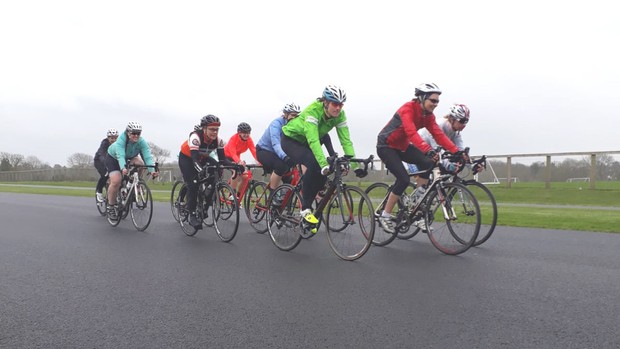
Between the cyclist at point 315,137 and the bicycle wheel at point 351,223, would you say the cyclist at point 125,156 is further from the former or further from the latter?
the bicycle wheel at point 351,223

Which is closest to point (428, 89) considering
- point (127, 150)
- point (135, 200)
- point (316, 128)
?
point (316, 128)

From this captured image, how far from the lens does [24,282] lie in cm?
476

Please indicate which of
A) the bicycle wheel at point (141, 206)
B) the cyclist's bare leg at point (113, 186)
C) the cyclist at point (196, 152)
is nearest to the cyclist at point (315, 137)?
the cyclist at point (196, 152)

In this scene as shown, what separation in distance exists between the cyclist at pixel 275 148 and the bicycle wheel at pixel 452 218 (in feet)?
8.75

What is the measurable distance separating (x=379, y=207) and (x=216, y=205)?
8.75 feet

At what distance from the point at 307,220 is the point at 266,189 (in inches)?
115

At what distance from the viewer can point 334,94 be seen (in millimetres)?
5977

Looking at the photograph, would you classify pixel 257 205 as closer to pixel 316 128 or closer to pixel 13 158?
pixel 316 128

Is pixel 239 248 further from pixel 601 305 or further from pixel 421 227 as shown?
pixel 601 305

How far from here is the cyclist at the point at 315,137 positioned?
19.6 ft

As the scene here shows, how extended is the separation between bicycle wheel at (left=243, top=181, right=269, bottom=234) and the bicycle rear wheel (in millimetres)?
2109

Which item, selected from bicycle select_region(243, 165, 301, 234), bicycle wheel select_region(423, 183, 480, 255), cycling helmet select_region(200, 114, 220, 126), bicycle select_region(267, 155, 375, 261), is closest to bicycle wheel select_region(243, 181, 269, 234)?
bicycle select_region(243, 165, 301, 234)

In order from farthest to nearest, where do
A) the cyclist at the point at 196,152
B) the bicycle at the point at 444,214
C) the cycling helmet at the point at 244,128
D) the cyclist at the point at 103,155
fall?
the cyclist at the point at 103,155 < the cycling helmet at the point at 244,128 < the cyclist at the point at 196,152 < the bicycle at the point at 444,214

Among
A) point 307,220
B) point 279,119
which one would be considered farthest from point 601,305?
point 279,119
